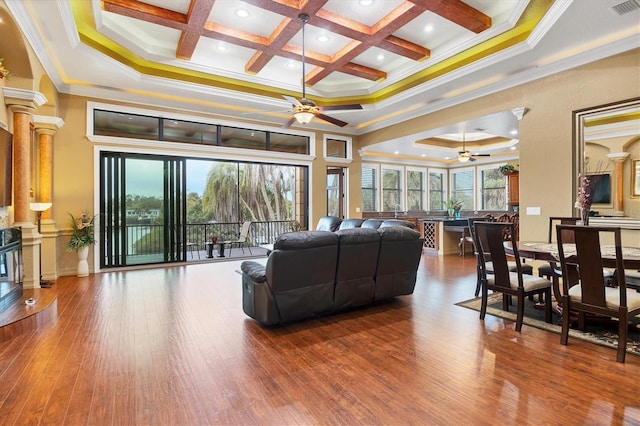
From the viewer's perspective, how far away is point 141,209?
656 cm

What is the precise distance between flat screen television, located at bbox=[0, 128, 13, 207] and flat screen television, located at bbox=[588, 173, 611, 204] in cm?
752

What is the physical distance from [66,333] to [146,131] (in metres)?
4.53

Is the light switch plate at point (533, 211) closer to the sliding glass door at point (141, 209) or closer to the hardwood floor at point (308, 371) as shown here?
the hardwood floor at point (308, 371)

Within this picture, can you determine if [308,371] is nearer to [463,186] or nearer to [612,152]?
[612,152]

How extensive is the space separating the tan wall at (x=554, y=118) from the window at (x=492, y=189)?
6501 millimetres

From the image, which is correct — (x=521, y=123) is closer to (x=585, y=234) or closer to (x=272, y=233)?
(x=585, y=234)

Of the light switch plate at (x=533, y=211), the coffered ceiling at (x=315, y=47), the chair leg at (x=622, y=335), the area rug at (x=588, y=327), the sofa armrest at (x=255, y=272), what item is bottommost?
the area rug at (x=588, y=327)

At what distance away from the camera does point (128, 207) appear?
644 centimetres

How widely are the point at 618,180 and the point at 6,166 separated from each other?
788 centimetres

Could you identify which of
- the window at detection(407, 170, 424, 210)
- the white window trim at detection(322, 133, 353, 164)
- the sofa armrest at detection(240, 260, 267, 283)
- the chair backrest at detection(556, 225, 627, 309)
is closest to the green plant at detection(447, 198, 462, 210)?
the window at detection(407, 170, 424, 210)

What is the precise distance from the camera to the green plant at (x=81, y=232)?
5.66 metres

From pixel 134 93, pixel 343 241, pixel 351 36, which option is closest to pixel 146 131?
pixel 134 93

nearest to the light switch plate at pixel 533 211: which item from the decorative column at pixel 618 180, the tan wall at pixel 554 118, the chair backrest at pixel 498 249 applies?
the tan wall at pixel 554 118

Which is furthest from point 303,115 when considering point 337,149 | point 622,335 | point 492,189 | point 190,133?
point 492,189
